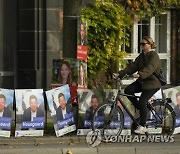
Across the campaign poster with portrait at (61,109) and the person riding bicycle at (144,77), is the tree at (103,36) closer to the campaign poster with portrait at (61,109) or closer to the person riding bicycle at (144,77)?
the campaign poster with portrait at (61,109)

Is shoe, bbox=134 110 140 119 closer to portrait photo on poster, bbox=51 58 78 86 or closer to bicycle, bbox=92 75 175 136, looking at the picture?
bicycle, bbox=92 75 175 136

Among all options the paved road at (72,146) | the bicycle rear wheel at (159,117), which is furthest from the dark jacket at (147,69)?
the paved road at (72,146)

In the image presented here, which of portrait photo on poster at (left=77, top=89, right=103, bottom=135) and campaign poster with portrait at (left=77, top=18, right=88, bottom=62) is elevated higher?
campaign poster with portrait at (left=77, top=18, right=88, bottom=62)

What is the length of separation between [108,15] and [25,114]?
259 inches

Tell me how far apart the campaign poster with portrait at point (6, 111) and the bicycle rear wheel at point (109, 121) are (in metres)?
1.46

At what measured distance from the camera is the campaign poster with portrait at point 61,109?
12.2m

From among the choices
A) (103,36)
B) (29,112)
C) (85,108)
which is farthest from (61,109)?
(103,36)

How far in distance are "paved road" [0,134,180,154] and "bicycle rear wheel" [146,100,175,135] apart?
36 centimetres

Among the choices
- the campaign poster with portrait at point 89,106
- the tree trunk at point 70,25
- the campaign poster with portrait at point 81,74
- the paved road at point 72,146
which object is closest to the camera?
the paved road at point 72,146

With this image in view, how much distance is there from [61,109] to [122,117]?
110 cm

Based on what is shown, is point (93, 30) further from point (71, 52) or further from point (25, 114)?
point (25, 114)

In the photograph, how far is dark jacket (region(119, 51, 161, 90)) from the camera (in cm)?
1170

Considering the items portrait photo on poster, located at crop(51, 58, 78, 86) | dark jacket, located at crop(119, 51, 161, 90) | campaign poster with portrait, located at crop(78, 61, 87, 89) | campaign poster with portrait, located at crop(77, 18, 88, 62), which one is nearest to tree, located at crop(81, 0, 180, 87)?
campaign poster with portrait, located at crop(77, 18, 88, 62)

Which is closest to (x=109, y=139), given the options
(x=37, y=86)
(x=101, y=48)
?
(x=37, y=86)
